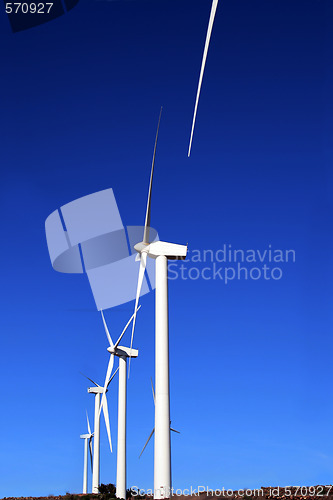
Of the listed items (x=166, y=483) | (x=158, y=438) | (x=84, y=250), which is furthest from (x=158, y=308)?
(x=84, y=250)

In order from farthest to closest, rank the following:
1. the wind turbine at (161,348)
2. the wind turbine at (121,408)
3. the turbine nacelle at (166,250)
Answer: the wind turbine at (121,408), the turbine nacelle at (166,250), the wind turbine at (161,348)

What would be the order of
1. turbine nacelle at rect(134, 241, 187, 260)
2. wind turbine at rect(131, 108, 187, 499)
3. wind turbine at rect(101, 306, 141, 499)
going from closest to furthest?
wind turbine at rect(131, 108, 187, 499) < turbine nacelle at rect(134, 241, 187, 260) < wind turbine at rect(101, 306, 141, 499)

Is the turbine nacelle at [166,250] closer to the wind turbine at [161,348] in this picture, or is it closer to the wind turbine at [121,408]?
the wind turbine at [161,348]

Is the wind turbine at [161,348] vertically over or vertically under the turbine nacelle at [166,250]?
under

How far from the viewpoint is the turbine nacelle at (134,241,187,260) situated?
4244 centimetres

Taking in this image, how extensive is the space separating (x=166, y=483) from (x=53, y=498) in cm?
2933

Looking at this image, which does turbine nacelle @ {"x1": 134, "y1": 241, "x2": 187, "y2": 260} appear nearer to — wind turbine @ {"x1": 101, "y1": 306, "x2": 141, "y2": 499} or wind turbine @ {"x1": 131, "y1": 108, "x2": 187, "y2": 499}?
wind turbine @ {"x1": 131, "y1": 108, "x2": 187, "y2": 499}

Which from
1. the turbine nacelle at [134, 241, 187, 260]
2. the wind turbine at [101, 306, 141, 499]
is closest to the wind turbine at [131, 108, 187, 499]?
the turbine nacelle at [134, 241, 187, 260]

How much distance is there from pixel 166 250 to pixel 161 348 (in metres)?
7.03

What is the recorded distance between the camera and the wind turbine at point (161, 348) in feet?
116

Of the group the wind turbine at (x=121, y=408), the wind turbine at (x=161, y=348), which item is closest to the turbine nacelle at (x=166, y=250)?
the wind turbine at (x=161, y=348)

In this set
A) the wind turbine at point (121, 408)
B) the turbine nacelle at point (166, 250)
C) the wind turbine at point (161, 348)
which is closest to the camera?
the wind turbine at point (161, 348)

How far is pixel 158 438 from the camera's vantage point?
36312 millimetres

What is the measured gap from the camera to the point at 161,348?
126 ft
